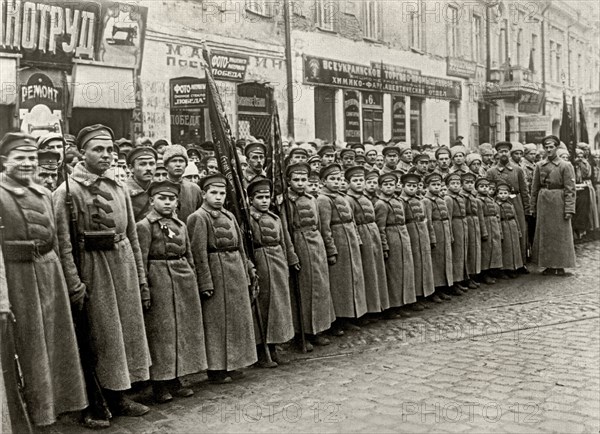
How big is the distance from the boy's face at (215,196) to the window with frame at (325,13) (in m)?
11.2

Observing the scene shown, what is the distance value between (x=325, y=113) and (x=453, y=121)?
841 centimetres

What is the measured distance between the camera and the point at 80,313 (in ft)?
14.9

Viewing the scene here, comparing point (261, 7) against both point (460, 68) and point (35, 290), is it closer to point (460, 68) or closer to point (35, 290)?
point (460, 68)

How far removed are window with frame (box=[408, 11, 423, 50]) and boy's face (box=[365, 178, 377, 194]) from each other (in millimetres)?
11991

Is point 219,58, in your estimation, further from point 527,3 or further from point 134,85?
point 527,3

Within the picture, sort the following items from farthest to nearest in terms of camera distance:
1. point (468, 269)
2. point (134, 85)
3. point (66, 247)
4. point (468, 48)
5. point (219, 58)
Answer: point (468, 48) → point (219, 58) → point (134, 85) → point (468, 269) → point (66, 247)

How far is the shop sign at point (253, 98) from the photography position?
1414 cm

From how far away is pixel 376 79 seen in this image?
18.4 metres

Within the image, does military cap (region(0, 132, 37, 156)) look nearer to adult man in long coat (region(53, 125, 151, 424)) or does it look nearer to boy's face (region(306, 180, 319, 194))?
adult man in long coat (region(53, 125, 151, 424))

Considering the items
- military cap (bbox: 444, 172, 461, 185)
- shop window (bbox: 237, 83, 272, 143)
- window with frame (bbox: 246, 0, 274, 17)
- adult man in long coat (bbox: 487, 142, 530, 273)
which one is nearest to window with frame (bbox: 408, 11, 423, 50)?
window with frame (bbox: 246, 0, 274, 17)

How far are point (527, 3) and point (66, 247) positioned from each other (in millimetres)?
25785

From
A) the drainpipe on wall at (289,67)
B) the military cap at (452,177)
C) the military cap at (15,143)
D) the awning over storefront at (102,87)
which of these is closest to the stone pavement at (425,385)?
the military cap at (15,143)

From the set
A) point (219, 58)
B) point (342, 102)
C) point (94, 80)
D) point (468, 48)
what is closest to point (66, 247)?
point (94, 80)

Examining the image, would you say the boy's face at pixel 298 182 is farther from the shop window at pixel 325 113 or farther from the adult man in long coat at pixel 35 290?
the shop window at pixel 325 113
